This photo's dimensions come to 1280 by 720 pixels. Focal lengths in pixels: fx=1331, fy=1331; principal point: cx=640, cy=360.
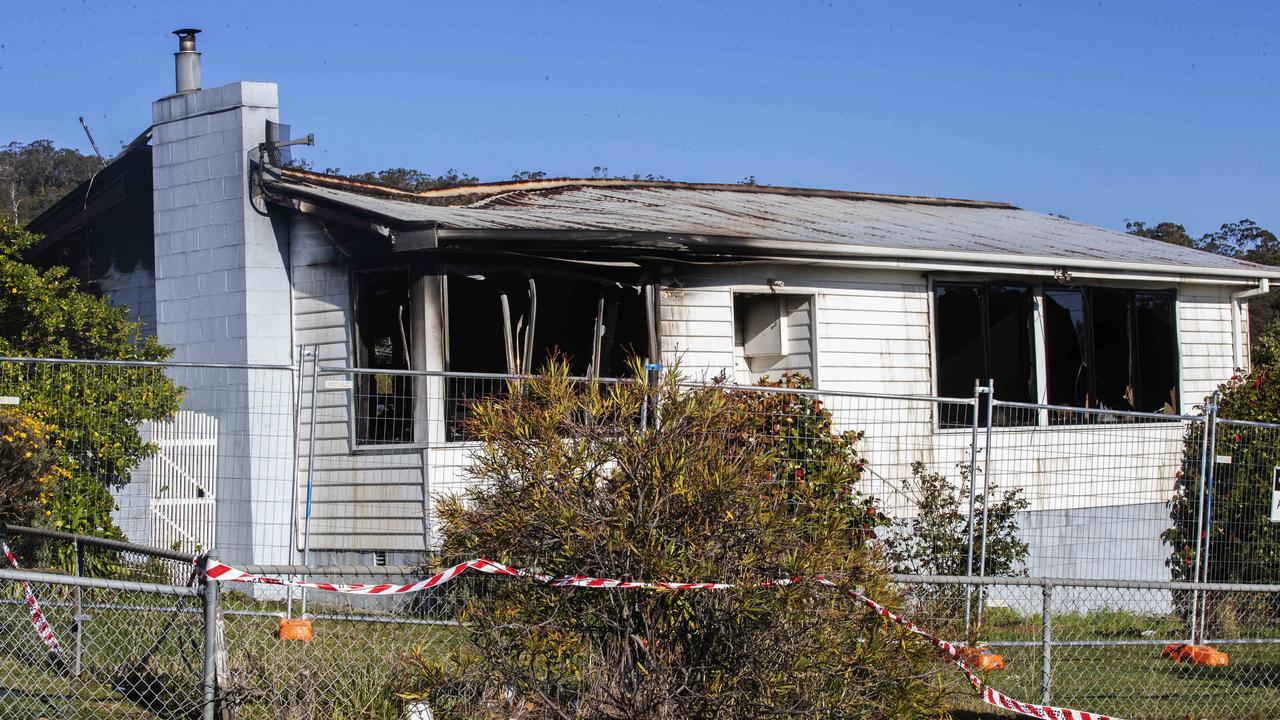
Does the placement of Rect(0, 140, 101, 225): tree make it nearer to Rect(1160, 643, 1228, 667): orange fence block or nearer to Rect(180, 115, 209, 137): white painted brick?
Rect(180, 115, 209, 137): white painted brick

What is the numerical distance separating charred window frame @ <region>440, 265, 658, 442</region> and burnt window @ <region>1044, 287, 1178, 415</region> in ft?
16.6

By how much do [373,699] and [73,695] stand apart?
1758 mm

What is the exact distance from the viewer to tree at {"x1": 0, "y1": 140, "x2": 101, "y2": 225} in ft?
131

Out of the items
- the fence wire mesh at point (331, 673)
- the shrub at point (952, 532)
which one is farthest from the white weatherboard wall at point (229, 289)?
the shrub at point (952, 532)

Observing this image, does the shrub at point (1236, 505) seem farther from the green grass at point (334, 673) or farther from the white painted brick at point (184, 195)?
the white painted brick at point (184, 195)

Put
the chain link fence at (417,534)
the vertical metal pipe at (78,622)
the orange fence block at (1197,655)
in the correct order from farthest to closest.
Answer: the orange fence block at (1197,655)
the vertical metal pipe at (78,622)
the chain link fence at (417,534)

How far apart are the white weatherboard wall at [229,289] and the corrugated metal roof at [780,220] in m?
0.69

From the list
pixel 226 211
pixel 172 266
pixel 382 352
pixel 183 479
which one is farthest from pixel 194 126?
pixel 183 479

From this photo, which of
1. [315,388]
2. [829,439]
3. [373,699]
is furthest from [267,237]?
[373,699]

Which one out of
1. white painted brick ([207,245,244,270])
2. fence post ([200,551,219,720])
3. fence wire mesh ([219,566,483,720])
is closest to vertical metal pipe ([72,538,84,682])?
fence wire mesh ([219,566,483,720])

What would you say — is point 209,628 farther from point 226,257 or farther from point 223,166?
point 223,166

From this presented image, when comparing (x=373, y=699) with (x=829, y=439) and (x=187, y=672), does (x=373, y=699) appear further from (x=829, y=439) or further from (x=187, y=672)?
(x=829, y=439)

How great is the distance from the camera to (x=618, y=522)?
5621mm

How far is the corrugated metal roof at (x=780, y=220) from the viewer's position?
1202 centimetres
